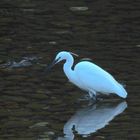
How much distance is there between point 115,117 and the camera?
11430 mm

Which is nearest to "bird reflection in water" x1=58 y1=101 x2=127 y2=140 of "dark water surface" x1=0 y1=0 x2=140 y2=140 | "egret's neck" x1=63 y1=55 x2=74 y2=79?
"dark water surface" x1=0 y1=0 x2=140 y2=140

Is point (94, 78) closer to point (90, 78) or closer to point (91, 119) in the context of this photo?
point (90, 78)

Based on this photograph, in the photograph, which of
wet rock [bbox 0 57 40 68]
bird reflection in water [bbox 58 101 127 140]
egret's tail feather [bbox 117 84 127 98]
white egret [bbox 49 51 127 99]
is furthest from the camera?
wet rock [bbox 0 57 40 68]

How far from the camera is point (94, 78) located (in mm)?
12508

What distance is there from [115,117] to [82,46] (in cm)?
389

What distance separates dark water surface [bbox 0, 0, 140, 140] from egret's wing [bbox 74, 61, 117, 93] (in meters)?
0.26

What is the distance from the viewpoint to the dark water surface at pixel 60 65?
10.9m

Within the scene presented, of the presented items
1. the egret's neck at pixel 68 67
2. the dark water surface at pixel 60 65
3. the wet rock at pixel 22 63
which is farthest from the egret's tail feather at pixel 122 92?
the wet rock at pixel 22 63

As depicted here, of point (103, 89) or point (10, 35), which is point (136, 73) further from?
point (10, 35)

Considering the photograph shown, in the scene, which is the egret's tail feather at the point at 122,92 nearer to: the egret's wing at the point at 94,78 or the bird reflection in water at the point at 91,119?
the bird reflection in water at the point at 91,119

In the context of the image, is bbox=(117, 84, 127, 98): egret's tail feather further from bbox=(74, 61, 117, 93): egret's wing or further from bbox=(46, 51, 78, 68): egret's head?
bbox=(46, 51, 78, 68): egret's head

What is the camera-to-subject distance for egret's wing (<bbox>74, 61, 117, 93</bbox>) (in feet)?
40.5

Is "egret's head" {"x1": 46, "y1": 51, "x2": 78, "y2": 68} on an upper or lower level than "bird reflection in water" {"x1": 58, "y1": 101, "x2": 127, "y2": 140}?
upper

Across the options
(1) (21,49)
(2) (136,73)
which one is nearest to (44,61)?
(1) (21,49)
